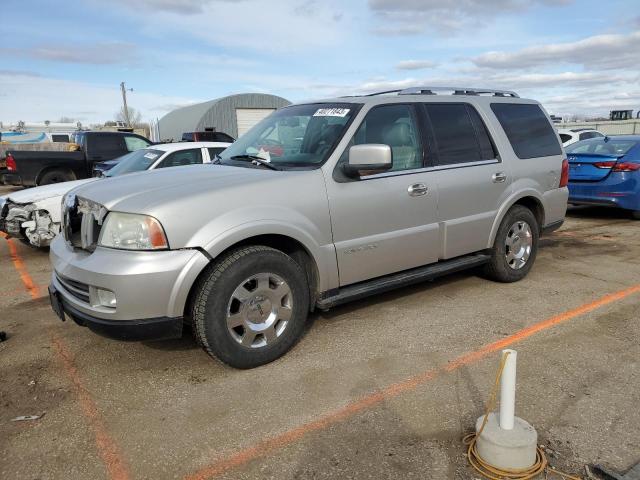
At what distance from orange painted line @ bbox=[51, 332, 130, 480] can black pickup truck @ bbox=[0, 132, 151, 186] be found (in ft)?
32.0

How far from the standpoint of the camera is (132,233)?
3.13 metres

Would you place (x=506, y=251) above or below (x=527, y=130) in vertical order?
below

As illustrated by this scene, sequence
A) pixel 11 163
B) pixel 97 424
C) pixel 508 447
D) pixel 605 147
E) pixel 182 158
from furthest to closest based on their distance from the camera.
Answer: pixel 11 163
pixel 605 147
pixel 182 158
pixel 97 424
pixel 508 447

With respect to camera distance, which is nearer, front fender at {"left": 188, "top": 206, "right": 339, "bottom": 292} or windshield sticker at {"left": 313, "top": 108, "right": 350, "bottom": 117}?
front fender at {"left": 188, "top": 206, "right": 339, "bottom": 292}

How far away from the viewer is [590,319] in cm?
432

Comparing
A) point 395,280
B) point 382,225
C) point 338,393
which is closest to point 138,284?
point 338,393

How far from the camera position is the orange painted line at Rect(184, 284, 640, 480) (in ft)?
8.31

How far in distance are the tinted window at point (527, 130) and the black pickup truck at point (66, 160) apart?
34.3ft

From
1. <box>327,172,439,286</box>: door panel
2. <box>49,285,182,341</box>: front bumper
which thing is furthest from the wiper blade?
<box>49,285,182,341</box>: front bumper

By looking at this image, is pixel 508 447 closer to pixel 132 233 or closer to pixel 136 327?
pixel 136 327

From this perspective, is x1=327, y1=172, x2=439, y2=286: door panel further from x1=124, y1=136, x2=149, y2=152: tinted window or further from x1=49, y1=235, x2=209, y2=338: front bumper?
x1=124, y1=136, x2=149, y2=152: tinted window

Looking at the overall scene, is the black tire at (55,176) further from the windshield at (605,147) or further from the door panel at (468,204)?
the windshield at (605,147)

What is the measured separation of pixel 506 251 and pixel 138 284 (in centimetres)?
367

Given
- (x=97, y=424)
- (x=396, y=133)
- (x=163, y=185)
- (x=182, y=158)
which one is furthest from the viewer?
(x=182, y=158)
